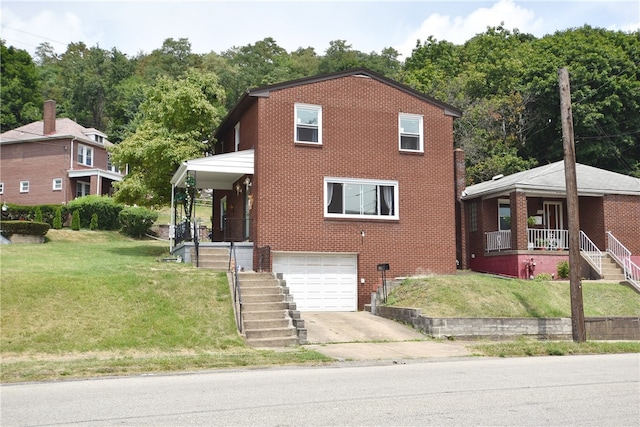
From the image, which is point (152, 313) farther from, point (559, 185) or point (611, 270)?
point (611, 270)

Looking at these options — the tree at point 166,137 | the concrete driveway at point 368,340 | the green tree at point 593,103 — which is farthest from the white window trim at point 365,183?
the green tree at point 593,103

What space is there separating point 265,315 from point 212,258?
5470 mm

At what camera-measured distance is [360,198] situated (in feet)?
75.4

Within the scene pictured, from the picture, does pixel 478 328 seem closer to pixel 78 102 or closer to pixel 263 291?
pixel 263 291

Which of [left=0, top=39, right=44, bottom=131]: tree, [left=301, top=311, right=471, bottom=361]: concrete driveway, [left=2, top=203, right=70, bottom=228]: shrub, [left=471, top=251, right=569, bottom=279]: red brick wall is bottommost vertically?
[left=301, top=311, right=471, bottom=361]: concrete driveway

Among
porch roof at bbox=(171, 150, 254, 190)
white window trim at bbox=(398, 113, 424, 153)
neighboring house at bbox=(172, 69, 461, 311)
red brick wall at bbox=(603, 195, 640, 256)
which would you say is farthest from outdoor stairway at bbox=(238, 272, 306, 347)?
red brick wall at bbox=(603, 195, 640, 256)

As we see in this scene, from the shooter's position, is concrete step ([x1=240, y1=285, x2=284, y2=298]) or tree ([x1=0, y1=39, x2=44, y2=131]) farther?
tree ([x1=0, y1=39, x2=44, y2=131])

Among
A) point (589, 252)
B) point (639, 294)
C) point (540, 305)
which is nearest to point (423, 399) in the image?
point (540, 305)

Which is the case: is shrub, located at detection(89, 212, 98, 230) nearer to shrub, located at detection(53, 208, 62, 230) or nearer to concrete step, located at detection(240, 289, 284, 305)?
shrub, located at detection(53, 208, 62, 230)

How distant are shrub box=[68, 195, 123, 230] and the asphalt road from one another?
3257 cm

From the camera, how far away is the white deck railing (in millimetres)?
27219

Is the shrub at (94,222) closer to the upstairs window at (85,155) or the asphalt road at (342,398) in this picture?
the upstairs window at (85,155)

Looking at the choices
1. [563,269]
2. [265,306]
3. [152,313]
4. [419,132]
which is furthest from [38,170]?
[563,269]

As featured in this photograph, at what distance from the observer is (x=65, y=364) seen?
39.1 feet
